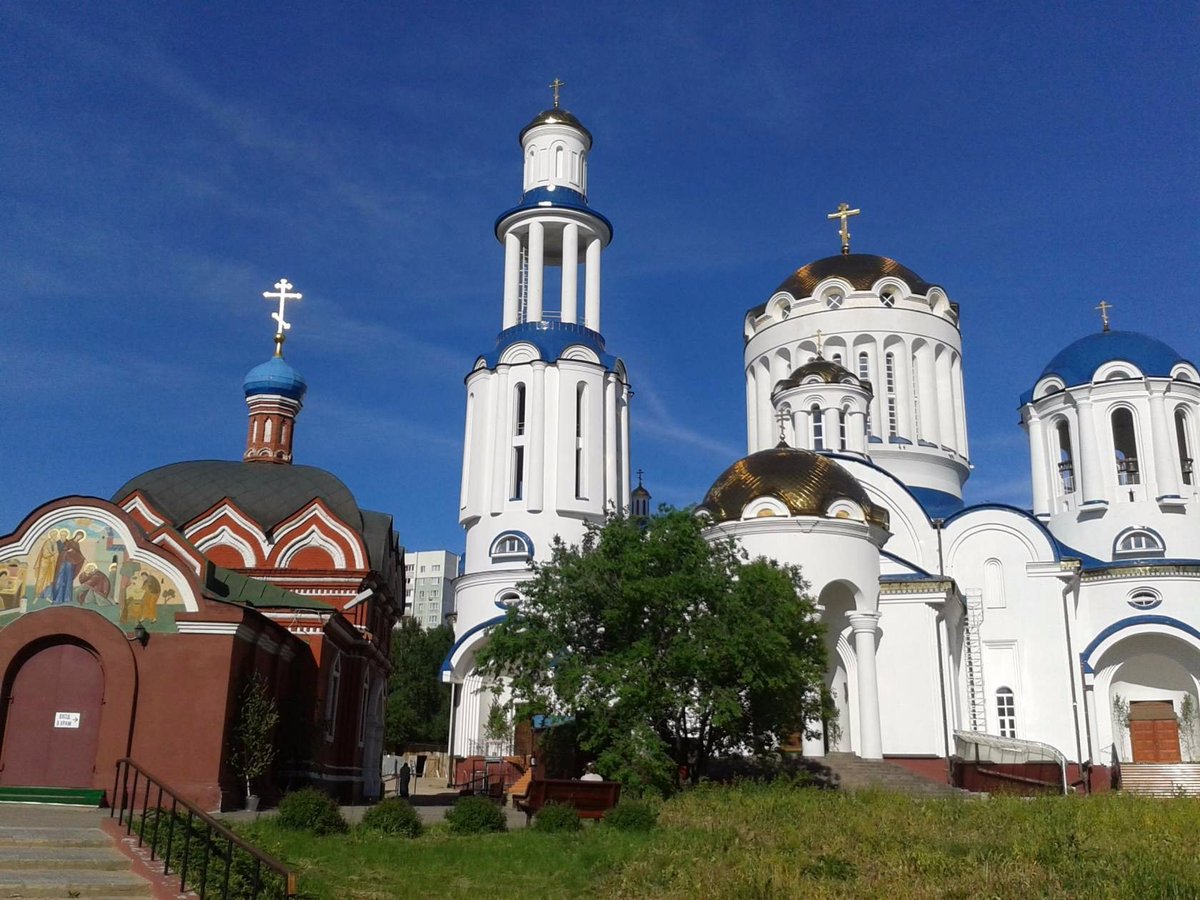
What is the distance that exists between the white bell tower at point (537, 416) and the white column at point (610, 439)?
0.14ft

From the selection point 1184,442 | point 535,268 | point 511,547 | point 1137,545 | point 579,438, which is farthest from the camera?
point 535,268

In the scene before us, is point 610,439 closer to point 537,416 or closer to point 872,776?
point 537,416

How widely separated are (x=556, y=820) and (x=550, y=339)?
19.3 metres

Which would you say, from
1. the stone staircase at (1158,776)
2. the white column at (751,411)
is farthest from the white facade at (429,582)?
the stone staircase at (1158,776)

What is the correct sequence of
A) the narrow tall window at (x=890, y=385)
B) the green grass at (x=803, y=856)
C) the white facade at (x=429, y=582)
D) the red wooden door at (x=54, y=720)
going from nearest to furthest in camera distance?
1. the green grass at (x=803, y=856)
2. the red wooden door at (x=54, y=720)
3. the narrow tall window at (x=890, y=385)
4. the white facade at (x=429, y=582)

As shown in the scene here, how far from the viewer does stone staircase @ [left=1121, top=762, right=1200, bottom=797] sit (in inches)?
1098

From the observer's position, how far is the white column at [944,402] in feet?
118

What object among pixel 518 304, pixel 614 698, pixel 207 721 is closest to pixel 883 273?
pixel 518 304

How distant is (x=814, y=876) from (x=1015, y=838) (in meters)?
2.97

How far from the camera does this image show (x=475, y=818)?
1474 centimetres

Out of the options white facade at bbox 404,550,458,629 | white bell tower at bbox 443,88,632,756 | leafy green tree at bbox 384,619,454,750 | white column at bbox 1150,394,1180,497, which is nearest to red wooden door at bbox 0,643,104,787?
white bell tower at bbox 443,88,632,756

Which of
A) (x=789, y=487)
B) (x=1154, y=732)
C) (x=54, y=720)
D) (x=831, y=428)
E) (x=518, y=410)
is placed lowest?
(x=54, y=720)

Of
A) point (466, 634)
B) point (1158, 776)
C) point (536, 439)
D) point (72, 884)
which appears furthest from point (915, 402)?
point (72, 884)

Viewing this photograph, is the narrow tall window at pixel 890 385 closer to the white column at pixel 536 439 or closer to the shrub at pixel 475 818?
the white column at pixel 536 439
